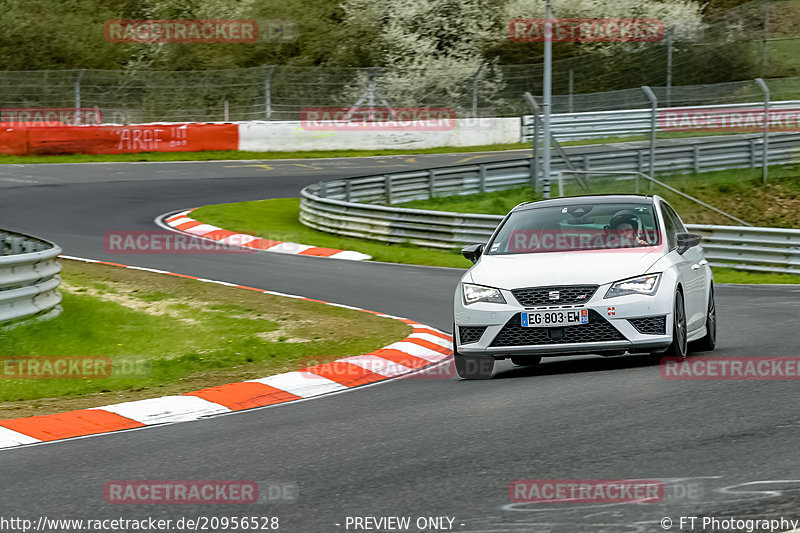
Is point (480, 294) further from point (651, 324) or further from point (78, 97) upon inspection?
point (78, 97)

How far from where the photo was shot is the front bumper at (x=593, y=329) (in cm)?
922

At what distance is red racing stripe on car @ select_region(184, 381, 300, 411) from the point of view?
923cm

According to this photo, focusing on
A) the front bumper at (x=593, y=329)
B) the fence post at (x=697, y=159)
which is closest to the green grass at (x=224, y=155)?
the fence post at (x=697, y=159)

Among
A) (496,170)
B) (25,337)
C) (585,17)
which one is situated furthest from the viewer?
(585,17)

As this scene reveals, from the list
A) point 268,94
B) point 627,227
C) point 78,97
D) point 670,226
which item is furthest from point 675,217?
point 78,97

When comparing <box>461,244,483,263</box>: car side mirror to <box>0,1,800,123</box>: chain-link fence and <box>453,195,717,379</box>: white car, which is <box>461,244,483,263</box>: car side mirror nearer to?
<box>453,195,717,379</box>: white car

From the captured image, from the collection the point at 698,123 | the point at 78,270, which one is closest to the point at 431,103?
the point at 698,123

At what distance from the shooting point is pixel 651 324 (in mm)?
9281

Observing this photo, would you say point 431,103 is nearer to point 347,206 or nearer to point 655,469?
point 347,206

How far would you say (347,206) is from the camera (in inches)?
1009

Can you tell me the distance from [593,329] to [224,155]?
3242 cm

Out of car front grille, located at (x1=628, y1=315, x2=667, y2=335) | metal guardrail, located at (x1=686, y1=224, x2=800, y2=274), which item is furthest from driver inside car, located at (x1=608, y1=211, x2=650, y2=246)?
metal guardrail, located at (x1=686, y1=224, x2=800, y2=274)

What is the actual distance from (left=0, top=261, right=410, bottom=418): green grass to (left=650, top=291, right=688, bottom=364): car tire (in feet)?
10.8

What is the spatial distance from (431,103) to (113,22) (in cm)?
1918
